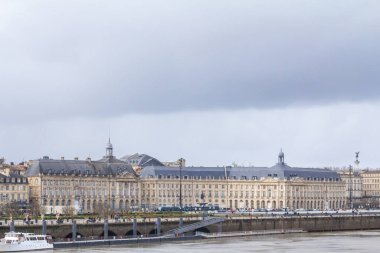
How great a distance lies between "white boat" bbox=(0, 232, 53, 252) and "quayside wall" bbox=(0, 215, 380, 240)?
8135 mm

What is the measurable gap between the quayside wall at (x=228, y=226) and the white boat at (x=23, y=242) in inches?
320

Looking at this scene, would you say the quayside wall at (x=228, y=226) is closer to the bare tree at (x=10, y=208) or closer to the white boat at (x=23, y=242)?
the white boat at (x=23, y=242)

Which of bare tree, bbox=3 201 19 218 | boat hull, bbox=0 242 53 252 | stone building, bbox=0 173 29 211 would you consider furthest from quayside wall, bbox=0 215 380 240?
stone building, bbox=0 173 29 211

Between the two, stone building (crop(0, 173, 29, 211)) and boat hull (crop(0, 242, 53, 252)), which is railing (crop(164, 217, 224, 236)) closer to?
boat hull (crop(0, 242, 53, 252))

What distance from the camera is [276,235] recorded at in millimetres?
131125

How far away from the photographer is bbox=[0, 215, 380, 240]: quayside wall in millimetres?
111525

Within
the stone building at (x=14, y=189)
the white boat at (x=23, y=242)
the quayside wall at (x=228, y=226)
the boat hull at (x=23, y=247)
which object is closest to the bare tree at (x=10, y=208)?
the stone building at (x=14, y=189)

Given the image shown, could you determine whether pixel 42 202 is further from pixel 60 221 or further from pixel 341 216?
pixel 60 221

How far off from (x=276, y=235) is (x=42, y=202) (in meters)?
76.1

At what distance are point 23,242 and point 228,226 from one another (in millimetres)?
40850

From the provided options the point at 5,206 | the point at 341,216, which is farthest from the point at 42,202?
the point at 341,216

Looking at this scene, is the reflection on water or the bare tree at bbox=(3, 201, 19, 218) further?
the bare tree at bbox=(3, 201, 19, 218)

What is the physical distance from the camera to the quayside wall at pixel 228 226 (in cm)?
11153

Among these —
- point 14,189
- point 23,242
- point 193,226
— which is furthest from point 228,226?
point 14,189
